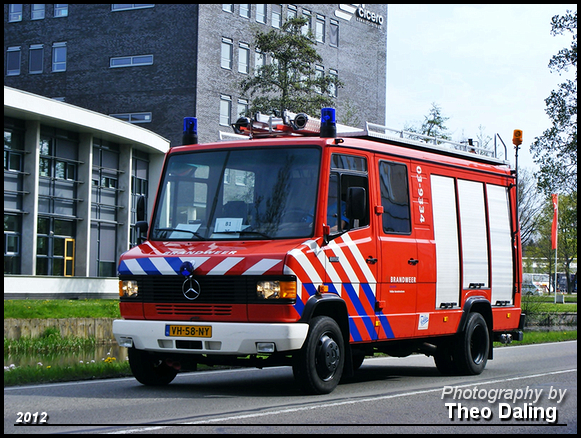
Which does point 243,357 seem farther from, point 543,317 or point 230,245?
point 543,317

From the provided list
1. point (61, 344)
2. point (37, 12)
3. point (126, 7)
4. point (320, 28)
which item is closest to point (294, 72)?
point (126, 7)

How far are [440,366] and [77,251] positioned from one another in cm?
3153

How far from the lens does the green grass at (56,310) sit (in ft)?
86.9

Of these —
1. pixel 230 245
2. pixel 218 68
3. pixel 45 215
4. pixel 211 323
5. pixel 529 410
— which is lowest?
pixel 529 410

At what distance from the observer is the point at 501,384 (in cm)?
1182

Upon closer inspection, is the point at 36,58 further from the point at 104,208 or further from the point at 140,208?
the point at 140,208

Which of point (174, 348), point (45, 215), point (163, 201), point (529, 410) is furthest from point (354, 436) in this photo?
point (45, 215)

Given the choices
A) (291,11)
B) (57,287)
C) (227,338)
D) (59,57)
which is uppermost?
(291,11)

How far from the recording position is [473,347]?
44.4 feet

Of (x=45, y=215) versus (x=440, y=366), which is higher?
(x=45, y=215)

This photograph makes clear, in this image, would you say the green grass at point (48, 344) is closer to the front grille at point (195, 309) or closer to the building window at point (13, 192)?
the front grille at point (195, 309)

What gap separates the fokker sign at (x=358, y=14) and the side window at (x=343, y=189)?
51460mm

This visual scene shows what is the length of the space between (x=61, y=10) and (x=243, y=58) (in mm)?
11190

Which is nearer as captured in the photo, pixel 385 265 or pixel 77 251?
pixel 385 265
